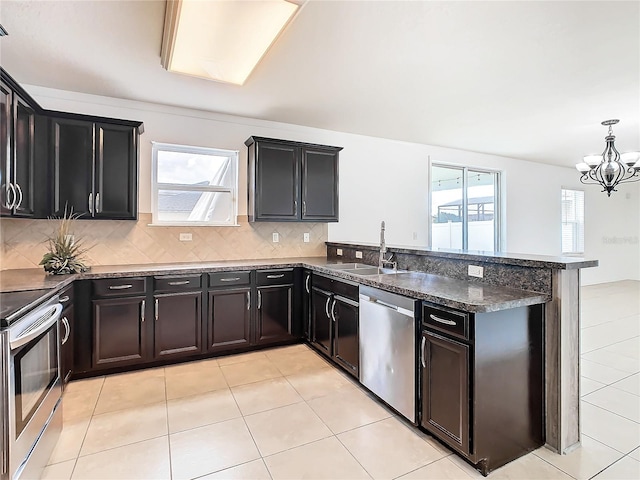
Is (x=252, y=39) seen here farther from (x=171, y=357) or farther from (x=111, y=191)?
(x=171, y=357)

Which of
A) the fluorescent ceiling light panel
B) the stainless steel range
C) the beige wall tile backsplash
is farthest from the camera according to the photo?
the beige wall tile backsplash

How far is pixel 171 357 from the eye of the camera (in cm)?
319

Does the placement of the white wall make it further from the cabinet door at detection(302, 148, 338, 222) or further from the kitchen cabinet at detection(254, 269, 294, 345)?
the kitchen cabinet at detection(254, 269, 294, 345)

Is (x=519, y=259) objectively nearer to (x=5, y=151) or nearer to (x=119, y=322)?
(x=119, y=322)

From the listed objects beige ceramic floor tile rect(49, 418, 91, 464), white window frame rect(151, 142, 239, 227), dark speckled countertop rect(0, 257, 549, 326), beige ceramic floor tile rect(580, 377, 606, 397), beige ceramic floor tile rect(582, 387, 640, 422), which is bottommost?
beige ceramic floor tile rect(49, 418, 91, 464)

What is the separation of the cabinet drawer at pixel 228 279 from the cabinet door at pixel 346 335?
943mm

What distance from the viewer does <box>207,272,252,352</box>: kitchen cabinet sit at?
10.9ft

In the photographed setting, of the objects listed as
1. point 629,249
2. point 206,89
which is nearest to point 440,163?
point 206,89

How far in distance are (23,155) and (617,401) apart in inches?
199

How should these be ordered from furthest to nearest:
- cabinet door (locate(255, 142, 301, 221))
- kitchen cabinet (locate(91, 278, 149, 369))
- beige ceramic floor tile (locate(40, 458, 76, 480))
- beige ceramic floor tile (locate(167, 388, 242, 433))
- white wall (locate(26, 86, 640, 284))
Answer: cabinet door (locate(255, 142, 301, 221)) → white wall (locate(26, 86, 640, 284)) → kitchen cabinet (locate(91, 278, 149, 369)) → beige ceramic floor tile (locate(167, 388, 242, 433)) → beige ceramic floor tile (locate(40, 458, 76, 480))

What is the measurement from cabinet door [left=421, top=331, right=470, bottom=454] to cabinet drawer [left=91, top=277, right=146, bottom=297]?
244cm

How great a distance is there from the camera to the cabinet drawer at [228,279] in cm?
331

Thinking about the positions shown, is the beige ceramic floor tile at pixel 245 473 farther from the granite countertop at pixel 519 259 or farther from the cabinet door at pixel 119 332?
the granite countertop at pixel 519 259

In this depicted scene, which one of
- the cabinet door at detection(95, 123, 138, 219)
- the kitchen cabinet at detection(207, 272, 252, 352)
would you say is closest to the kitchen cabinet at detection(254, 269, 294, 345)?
the kitchen cabinet at detection(207, 272, 252, 352)
